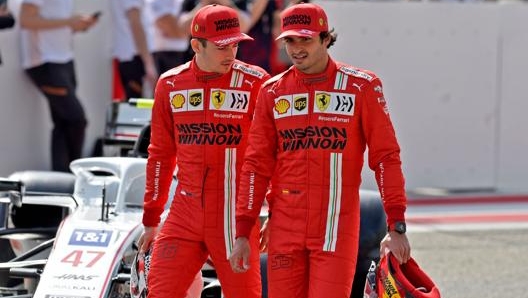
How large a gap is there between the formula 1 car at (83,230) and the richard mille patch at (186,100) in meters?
0.82

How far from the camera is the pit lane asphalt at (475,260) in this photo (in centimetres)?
793

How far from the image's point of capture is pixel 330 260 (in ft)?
16.4

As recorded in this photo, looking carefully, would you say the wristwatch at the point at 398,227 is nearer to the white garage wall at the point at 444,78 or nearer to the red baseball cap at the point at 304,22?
the red baseball cap at the point at 304,22

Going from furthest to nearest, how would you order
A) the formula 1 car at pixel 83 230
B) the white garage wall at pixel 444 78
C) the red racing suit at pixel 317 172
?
1. the white garage wall at pixel 444 78
2. the formula 1 car at pixel 83 230
3. the red racing suit at pixel 317 172

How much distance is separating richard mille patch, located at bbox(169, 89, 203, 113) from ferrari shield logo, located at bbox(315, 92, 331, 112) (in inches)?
27.5

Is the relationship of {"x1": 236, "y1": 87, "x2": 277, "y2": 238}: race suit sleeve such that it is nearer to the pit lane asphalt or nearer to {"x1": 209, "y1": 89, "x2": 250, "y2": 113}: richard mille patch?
{"x1": 209, "y1": 89, "x2": 250, "y2": 113}: richard mille patch

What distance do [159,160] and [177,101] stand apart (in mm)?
309

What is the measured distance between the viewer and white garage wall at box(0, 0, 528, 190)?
38.9 feet

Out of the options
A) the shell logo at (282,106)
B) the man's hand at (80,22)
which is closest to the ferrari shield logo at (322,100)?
the shell logo at (282,106)

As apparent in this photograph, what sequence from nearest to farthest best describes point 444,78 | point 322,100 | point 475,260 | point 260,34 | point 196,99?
point 322,100 < point 196,99 < point 475,260 < point 260,34 < point 444,78

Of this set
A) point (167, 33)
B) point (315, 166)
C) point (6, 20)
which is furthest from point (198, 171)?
point (167, 33)

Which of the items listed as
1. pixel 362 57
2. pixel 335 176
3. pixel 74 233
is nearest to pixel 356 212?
pixel 335 176

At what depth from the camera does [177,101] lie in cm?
562

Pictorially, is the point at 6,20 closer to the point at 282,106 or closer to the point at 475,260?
the point at 475,260
